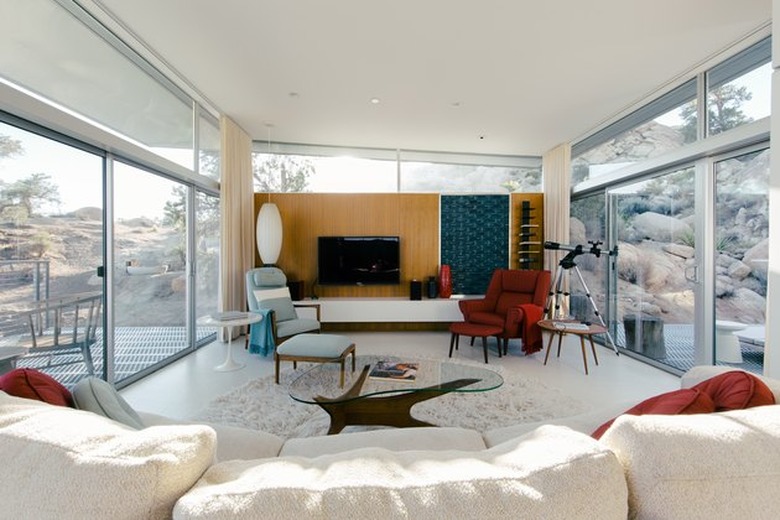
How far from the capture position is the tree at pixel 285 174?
529 cm

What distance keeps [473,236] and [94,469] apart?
509 centimetres

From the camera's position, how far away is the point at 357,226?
5.28 meters

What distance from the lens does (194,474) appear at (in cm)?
67

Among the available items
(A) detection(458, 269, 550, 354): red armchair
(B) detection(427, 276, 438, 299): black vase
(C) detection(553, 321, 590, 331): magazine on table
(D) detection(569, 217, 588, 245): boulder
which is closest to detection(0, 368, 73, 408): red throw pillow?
(A) detection(458, 269, 550, 354): red armchair

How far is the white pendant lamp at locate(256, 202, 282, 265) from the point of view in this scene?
4.69 meters

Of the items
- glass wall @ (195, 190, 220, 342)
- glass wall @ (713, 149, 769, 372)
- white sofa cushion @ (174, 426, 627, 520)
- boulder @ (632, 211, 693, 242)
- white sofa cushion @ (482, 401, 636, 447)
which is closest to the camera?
white sofa cushion @ (174, 426, 627, 520)

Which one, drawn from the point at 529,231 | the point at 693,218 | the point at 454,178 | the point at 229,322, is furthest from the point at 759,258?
the point at 229,322

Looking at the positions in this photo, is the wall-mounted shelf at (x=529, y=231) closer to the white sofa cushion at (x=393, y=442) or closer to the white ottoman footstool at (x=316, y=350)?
the white ottoman footstool at (x=316, y=350)

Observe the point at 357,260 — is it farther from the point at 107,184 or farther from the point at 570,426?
the point at 570,426

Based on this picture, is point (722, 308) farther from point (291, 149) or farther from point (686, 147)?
point (291, 149)

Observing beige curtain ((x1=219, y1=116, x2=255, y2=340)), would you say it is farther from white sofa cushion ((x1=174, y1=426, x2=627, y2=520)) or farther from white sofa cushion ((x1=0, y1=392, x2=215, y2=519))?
white sofa cushion ((x1=174, y1=426, x2=627, y2=520))

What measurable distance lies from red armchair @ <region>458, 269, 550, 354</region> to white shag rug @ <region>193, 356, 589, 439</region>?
89 cm

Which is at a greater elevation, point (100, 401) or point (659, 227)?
point (659, 227)

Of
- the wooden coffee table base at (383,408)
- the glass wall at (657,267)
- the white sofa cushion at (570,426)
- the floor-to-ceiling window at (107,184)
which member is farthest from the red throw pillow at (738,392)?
the floor-to-ceiling window at (107,184)
